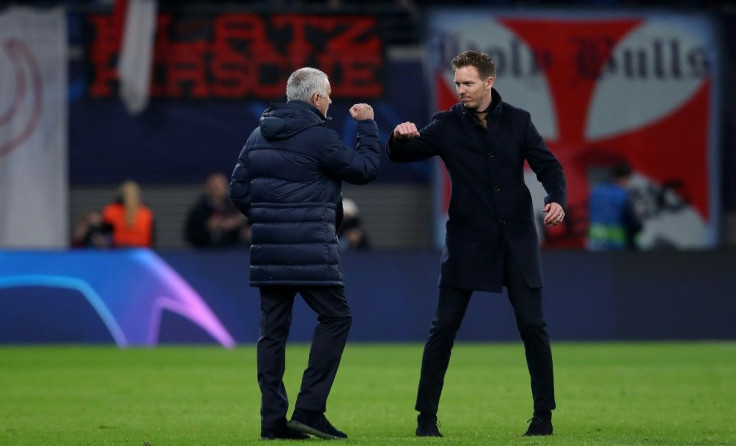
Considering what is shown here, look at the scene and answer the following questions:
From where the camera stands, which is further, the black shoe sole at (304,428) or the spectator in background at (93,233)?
the spectator in background at (93,233)

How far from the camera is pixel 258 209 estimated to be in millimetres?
8492

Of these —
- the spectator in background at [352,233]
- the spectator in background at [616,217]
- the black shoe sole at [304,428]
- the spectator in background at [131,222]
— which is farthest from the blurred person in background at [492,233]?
the spectator in background at [352,233]

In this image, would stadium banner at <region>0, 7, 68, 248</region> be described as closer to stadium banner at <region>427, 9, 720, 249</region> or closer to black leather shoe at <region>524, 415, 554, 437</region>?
stadium banner at <region>427, 9, 720, 249</region>

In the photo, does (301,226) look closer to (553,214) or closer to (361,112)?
(361,112)

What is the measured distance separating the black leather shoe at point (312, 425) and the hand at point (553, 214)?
63.3 inches

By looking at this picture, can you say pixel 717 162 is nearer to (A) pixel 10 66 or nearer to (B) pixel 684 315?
(B) pixel 684 315

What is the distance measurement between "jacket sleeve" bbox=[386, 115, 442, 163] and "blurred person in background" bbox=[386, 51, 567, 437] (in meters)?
0.01

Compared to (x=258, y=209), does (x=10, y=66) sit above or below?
above

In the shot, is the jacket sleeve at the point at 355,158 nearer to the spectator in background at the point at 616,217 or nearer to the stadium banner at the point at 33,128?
the spectator in background at the point at 616,217

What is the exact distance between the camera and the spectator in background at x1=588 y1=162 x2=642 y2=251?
747 inches

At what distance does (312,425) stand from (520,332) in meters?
1.27

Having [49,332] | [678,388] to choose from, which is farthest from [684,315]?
[49,332]

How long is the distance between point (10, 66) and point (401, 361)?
28.1ft

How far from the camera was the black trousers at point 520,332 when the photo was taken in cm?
872
